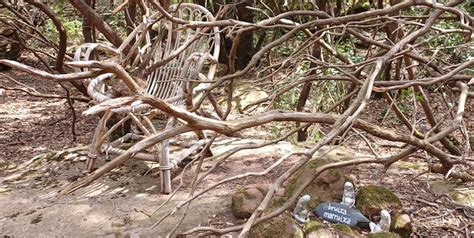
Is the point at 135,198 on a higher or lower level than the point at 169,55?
lower

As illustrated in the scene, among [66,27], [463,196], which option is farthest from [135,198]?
[66,27]

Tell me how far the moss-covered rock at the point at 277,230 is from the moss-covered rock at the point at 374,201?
38 cm

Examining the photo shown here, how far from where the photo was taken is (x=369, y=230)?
2115 millimetres

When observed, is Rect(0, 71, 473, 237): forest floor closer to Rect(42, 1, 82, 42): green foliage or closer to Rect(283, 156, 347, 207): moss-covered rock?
Rect(283, 156, 347, 207): moss-covered rock

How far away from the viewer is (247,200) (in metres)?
2.28

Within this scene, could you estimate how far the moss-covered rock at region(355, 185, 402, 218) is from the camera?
2.20 meters

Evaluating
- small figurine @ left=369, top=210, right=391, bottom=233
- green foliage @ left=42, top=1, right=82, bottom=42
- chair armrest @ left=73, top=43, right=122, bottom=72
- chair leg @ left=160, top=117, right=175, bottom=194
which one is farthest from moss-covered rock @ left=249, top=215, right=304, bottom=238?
green foliage @ left=42, top=1, right=82, bottom=42

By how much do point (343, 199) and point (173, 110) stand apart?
→ 3.83ft

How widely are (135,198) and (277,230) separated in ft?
3.38

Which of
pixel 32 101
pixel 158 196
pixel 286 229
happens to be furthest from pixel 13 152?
→ pixel 286 229

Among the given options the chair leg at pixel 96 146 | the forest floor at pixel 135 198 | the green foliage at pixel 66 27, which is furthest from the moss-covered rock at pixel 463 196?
the green foliage at pixel 66 27

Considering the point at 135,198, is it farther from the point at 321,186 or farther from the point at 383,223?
the point at 383,223

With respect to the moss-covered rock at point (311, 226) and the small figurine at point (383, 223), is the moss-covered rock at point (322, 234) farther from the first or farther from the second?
the small figurine at point (383, 223)

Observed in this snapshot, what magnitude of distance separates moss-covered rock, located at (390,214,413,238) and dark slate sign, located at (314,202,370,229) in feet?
0.37
